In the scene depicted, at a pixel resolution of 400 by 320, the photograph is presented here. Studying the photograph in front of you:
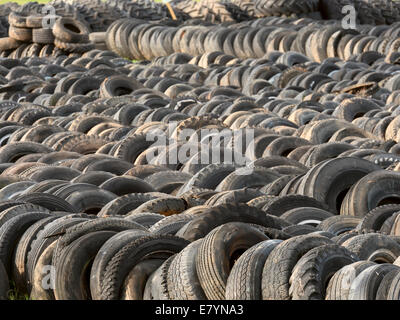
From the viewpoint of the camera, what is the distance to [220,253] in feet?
22.9

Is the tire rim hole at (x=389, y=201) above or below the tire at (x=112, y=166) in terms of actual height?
above

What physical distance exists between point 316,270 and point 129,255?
162 cm

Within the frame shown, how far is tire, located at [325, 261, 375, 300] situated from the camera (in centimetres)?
624

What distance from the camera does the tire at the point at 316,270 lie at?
20.7 ft

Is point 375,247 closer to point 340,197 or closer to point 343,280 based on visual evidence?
point 343,280

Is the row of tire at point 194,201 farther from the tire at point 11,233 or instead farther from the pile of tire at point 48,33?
the pile of tire at point 48,33

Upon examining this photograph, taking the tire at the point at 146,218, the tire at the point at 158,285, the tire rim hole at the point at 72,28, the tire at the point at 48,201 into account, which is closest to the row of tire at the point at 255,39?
the tire rim hole at the point at 72,28

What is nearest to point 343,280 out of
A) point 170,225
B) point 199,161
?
point 170,225

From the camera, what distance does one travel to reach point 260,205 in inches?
384

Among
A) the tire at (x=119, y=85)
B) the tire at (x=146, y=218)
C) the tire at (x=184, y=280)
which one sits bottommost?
the tire at (x=119, y=85)

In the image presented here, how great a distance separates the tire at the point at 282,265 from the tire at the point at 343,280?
31 cm

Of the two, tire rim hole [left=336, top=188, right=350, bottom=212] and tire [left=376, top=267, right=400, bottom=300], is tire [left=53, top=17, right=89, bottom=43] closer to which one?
A: tire rim hole [left=336, top=188, right=350, bottom=212]
